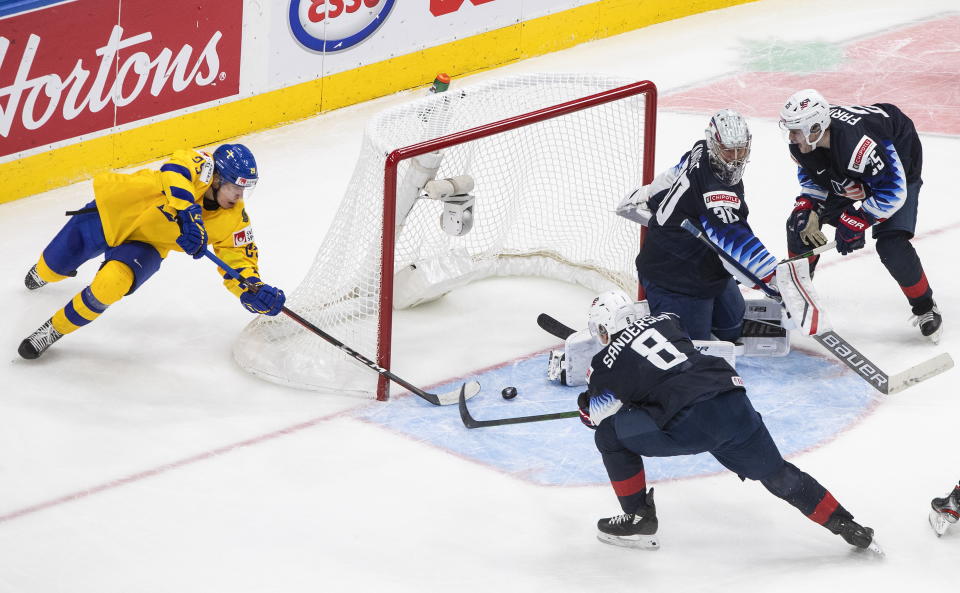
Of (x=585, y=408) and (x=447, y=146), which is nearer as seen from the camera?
(x=585, y=408)

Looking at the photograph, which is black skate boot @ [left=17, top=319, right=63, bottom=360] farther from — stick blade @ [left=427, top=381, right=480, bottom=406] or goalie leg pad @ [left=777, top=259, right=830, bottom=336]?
goalie leg pad @ [left=777, top=259, right=830, bottom=336]

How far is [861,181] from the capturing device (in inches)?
193

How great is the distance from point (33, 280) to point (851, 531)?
3.29m

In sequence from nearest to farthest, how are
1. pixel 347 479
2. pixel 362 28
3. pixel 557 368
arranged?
pixel 347 479 < pixel 557 368 < pixel 362 28

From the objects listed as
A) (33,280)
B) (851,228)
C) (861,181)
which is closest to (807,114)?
(861,181)

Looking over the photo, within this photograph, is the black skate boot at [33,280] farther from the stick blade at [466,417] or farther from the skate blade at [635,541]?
the skate blade at [635,541]

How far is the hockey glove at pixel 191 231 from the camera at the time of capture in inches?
184

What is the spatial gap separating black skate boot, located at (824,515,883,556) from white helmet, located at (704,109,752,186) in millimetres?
1253

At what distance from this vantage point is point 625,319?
12.6 ft

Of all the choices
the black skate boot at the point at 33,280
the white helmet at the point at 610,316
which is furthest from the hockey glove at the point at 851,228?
the black skate boot at the point at 33,280

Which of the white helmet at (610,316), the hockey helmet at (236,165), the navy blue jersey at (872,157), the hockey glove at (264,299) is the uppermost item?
the navy blue jersey at (872,157)

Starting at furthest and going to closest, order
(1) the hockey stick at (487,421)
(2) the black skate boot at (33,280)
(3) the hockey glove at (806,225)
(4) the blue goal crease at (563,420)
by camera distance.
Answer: (2) the black skate boot at (33,280)
(3) the hockey glove at (806,225)
(4) the blue goal crease at (563,420)
(1) the hockey stick at (487,421)

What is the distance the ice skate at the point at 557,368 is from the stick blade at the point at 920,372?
1102 millimetres

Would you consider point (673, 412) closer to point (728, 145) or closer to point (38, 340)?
point (728, 145)
